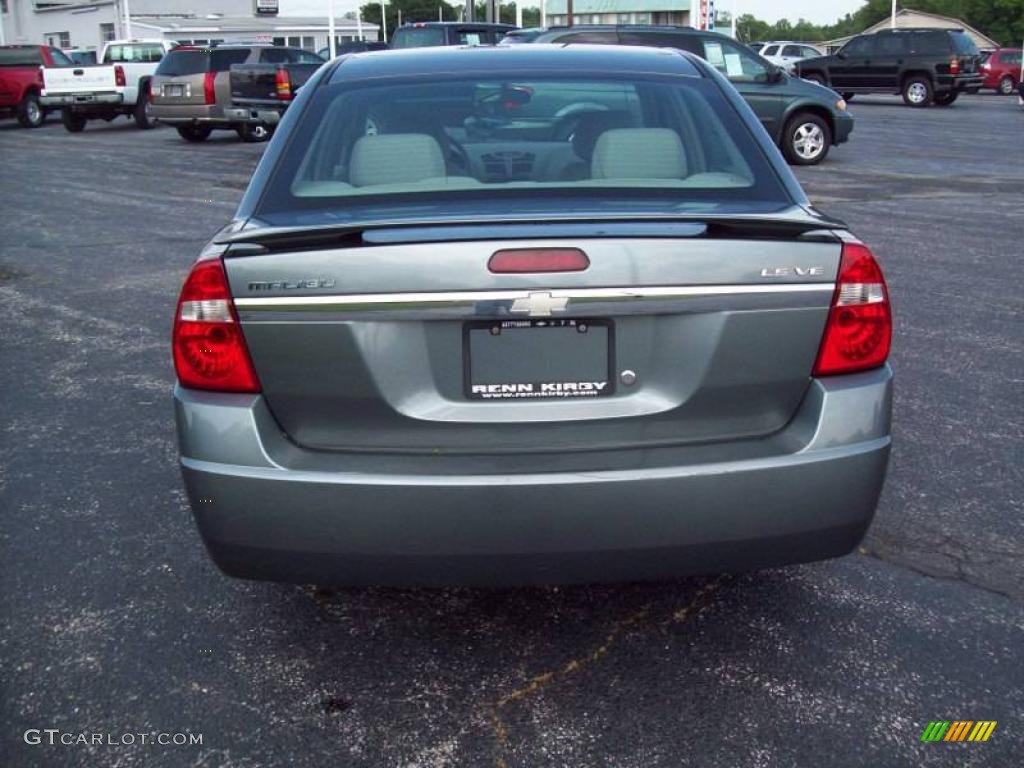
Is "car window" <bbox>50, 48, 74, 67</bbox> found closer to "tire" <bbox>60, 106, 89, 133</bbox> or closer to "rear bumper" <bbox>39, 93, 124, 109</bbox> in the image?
"tire" <bbox>60, 106, 89, 133</bbox>

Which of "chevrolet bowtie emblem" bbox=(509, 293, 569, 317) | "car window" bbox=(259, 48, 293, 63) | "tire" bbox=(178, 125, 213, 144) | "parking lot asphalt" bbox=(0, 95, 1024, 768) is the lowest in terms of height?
"parking lot asphalt" bbox=(0, 95, 1024, 768)

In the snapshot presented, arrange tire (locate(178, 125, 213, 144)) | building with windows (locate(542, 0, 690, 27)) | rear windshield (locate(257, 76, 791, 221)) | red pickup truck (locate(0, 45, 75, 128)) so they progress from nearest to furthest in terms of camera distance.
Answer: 1. rear windshield (locate(257, 76, 791, 221))
2. tire (locate(178, 125, 213, 144))
3. red pickup truck (locate(0, 45, 75, 128))
4. building with windows (locate(542, 0, 690, 27))

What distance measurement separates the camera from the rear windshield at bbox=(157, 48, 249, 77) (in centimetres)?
2223

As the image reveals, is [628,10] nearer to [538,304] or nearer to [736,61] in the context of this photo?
[736,61]

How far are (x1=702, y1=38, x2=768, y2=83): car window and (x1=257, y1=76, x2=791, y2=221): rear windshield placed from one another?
42.4 feet

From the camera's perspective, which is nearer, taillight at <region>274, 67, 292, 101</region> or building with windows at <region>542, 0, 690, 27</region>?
taillight at <region>274, 67, 292, 101</region>

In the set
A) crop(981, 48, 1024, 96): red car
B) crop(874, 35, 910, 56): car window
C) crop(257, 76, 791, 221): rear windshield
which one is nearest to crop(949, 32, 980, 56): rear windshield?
crop(874, 35, 910, 56): car window

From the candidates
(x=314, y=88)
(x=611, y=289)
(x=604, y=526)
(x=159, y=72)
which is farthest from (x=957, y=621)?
(x=159, y=72)

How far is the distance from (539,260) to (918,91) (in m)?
33.1

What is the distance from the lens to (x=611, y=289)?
280cm

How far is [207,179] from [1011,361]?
12530 mm

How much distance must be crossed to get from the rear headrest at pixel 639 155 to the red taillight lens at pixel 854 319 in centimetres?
79

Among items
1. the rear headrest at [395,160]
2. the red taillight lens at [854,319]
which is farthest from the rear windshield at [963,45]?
the red taillight lens at [854,319]

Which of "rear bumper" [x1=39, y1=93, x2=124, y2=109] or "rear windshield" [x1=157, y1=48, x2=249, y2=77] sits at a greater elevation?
"rear windshield" [x1=157, y1=48, x2=249, y2=77]
